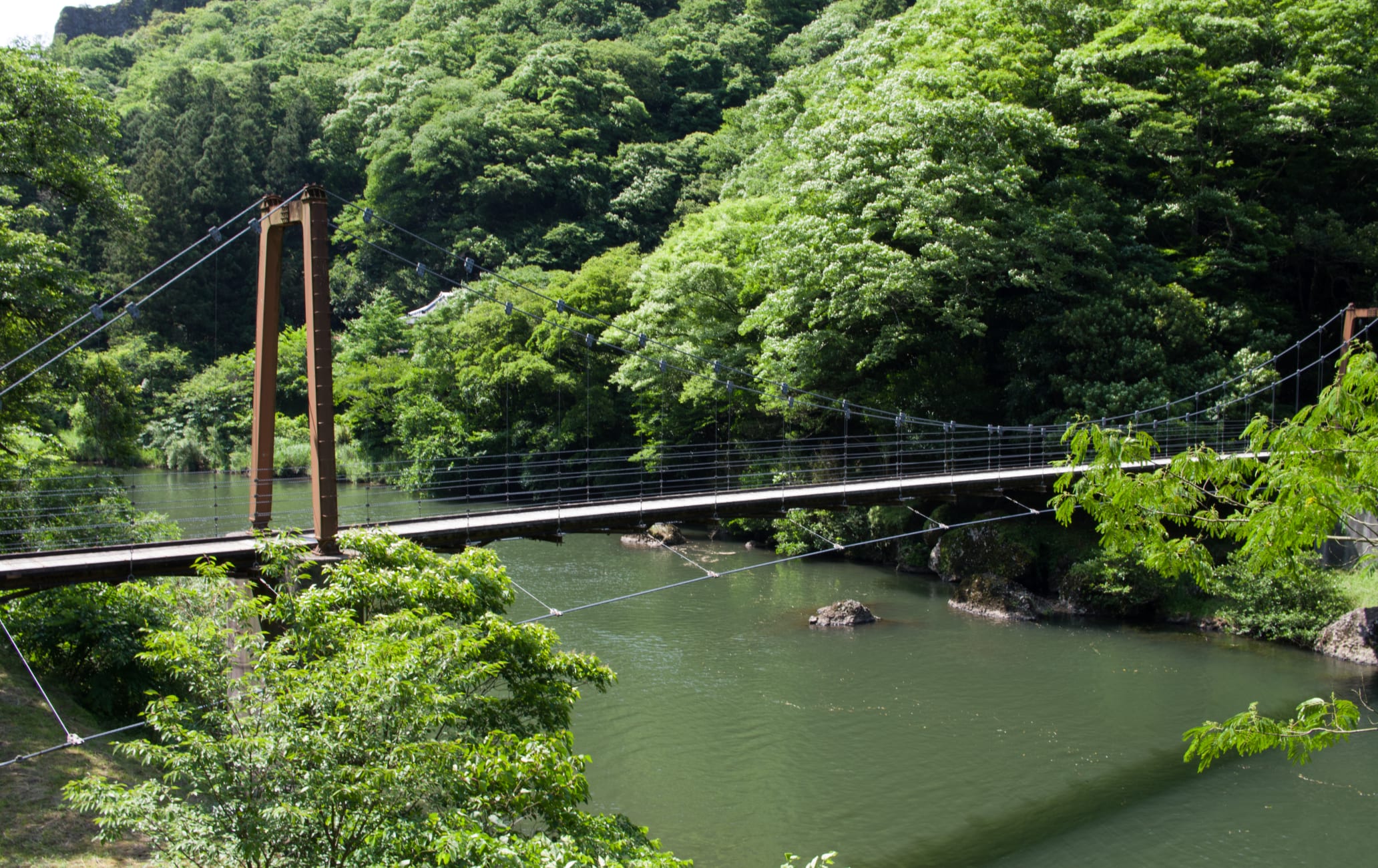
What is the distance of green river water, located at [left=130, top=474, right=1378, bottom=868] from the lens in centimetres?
832

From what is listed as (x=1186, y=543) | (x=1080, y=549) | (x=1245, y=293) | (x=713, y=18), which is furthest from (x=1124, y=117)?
(x=713, y=18)

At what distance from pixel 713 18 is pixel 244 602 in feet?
144

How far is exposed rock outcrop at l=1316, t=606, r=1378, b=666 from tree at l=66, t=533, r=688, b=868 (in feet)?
39.0

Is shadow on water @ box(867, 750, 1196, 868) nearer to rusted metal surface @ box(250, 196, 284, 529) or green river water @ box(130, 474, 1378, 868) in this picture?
green river water @ box(130, 474, 1378, 868)

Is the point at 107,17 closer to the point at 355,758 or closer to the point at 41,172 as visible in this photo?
the point at 41,172

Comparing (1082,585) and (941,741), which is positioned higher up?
(1082,585)

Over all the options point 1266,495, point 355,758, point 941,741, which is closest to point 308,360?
point 355,758

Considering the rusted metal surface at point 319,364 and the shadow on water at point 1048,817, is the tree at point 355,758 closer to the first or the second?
the rusted metal surface at point 319,364

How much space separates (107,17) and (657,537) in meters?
67.2

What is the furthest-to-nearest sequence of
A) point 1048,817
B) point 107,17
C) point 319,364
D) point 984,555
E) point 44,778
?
point 107,17 < point 984,555 < point 1048,817 < point 319,364 < point 44,778

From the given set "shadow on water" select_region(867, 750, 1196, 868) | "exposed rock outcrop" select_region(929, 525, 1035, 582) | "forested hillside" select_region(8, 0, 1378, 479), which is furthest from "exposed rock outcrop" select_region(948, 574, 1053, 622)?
"shadow on water" select_region(867, 750, 1196, 868)

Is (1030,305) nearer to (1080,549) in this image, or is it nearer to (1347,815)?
(1080,549)

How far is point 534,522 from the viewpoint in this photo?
392 inches

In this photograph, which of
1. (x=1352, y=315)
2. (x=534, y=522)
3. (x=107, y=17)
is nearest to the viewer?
(x=534, y=522)
